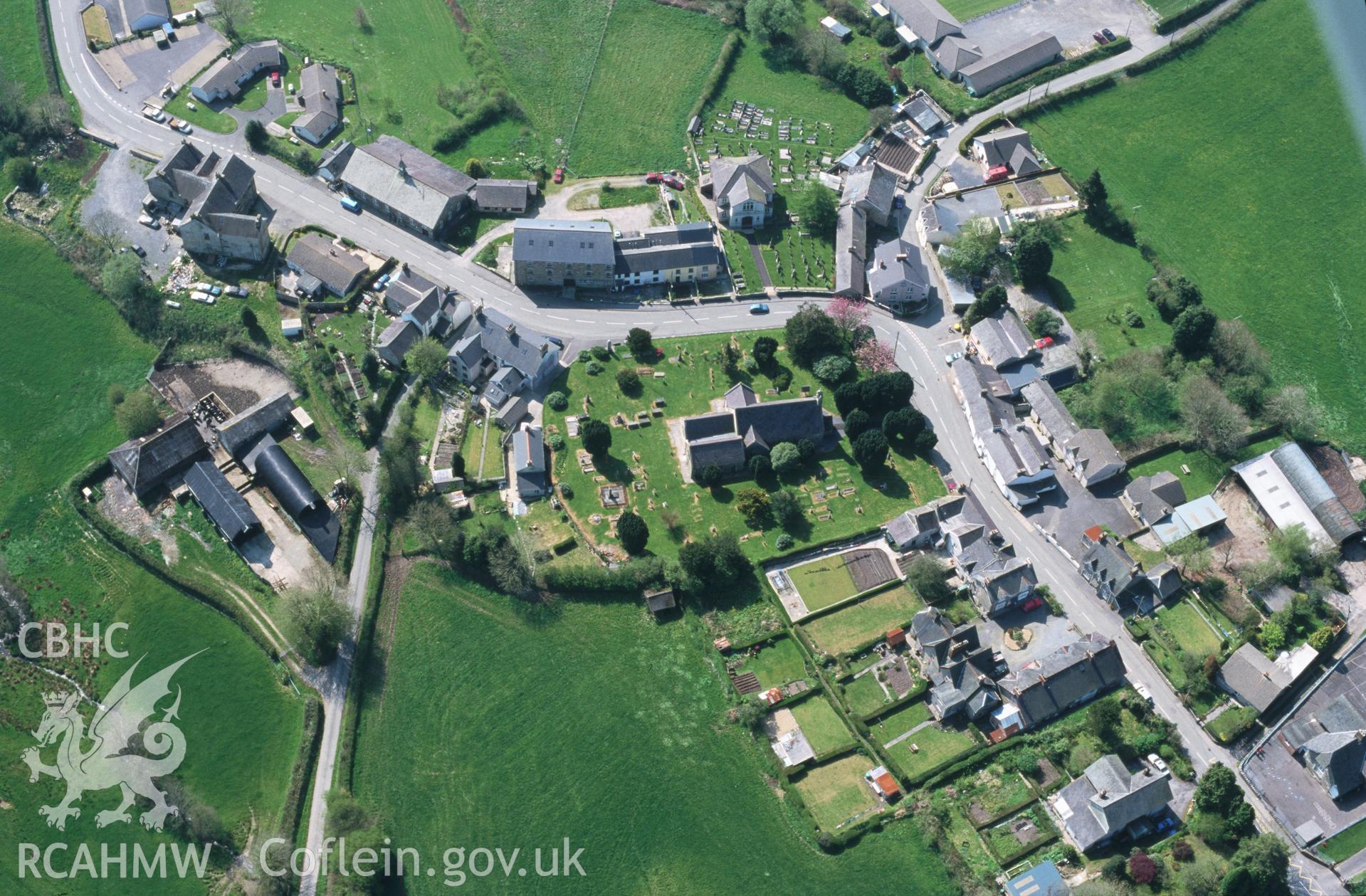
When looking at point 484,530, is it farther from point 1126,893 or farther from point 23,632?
point 1126,893

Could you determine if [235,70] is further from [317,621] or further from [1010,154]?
[1010,154]

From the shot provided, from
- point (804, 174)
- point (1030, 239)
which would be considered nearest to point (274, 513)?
point (804, 174)

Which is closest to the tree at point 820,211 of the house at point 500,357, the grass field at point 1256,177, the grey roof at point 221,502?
the grass field at point 1256,177

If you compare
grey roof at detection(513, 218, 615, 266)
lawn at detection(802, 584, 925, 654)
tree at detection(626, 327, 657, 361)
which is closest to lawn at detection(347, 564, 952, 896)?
lawn at detection(802, 584, 925, 654)

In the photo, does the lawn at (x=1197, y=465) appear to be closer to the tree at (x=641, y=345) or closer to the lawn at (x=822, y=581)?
the lawn at (x=822, y=581)

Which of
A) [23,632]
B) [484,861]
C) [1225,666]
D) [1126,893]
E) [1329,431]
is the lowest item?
[23,632]

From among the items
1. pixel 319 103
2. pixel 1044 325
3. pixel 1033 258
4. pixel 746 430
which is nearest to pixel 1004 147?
pixel 1033 258

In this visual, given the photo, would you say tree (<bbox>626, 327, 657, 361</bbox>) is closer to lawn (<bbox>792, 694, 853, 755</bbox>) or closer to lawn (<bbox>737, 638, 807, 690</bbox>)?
lawn (<bbox>737, 638, 807, 690</bbox>)
